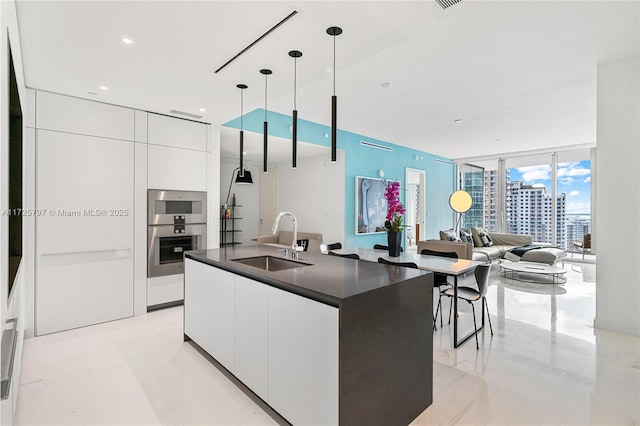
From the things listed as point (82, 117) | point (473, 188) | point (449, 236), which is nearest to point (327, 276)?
point (82, 117)

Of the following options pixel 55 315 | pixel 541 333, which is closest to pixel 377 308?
pixel 541 333

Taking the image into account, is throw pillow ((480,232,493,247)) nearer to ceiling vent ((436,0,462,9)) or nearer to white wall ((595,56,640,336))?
white wall ((595,56,640,336))

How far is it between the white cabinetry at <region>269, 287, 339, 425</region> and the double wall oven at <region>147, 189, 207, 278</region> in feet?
8.81

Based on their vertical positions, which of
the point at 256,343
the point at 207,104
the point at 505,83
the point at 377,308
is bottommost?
the point at 256,343

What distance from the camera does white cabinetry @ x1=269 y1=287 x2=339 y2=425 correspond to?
1.58 meters

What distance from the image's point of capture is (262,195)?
7895mm

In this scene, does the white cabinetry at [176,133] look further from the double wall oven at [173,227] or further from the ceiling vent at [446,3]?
the ceiling vent at [446,3]

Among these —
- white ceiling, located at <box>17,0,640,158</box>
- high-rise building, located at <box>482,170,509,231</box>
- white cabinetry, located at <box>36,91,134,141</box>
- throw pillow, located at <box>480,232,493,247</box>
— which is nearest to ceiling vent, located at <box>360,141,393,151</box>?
white ceiling, located at <box>17,0,640,158</box>

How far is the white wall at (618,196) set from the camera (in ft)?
10.6

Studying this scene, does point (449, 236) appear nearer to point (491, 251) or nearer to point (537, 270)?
point (491, 251)

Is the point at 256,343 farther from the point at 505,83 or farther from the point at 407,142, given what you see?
the point at 407,142

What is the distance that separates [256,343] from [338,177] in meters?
4.63

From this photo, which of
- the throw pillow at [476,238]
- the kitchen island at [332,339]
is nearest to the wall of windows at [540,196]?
the throw pillow at [476,238]

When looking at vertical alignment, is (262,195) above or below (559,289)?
above
